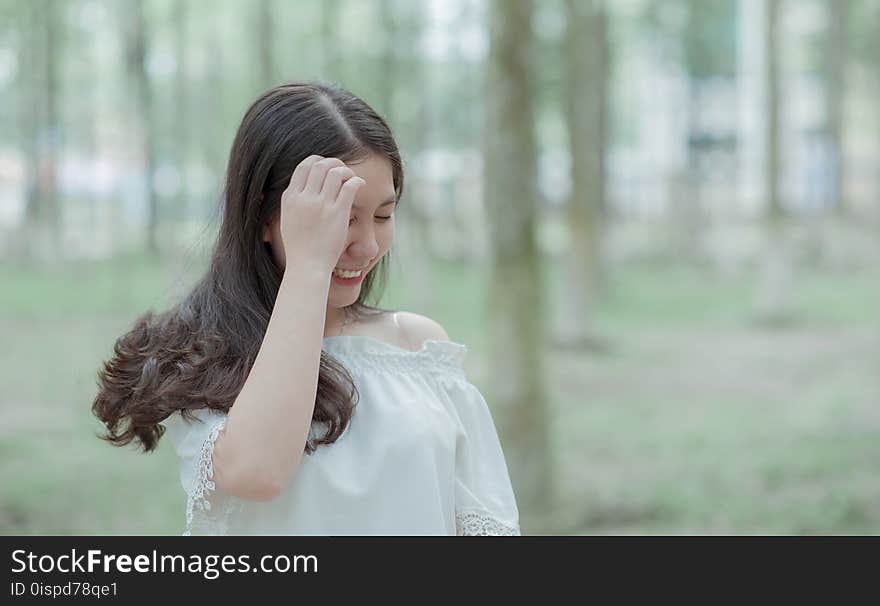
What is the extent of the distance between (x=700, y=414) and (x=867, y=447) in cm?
165

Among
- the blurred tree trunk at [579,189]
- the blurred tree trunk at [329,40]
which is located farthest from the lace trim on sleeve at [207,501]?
the blurred tree trunk at [329,40]

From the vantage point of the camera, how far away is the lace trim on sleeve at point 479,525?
61.1 inches

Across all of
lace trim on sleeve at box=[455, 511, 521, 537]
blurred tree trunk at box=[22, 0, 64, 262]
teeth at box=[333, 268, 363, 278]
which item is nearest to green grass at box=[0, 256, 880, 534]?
teeth at box=[333, 268, 363, 278]

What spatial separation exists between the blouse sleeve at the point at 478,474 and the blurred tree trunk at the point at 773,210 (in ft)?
39.7

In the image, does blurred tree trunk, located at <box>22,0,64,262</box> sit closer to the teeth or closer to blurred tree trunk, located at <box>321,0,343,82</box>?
blurred tree trunk, located at <box>321,0,343,82</box>

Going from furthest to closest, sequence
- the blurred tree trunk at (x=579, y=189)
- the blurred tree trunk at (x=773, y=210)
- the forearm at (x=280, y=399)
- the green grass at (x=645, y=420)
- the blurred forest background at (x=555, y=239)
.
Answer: the blurred tree trunk at (x=773, y=210)
the blurred tree trunk at (x=579, y=189)
the green grass at (x=645, y=420)
the blurred forest background at (x=555, y=239)
the forearm at (x=280, y=399)

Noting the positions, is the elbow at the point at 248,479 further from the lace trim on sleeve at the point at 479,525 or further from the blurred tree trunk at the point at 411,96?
the blurred tree trunk at the point at 411,96

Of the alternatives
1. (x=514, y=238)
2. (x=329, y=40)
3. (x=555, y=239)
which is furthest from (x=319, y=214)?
(x=555, y=239)

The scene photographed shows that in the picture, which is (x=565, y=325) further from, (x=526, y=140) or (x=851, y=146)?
(x=851, y=146)

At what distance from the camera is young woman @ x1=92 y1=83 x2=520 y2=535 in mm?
1346

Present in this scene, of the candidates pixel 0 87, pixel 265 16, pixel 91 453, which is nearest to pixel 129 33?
pixel 265 16

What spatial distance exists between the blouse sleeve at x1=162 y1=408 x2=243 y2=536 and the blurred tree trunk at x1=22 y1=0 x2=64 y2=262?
60.9ft

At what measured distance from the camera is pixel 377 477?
145 cm

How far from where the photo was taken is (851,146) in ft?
104
